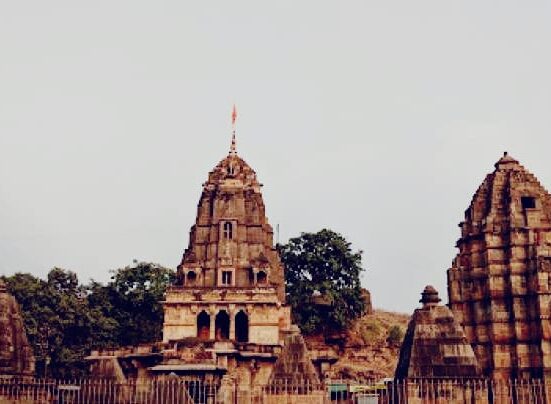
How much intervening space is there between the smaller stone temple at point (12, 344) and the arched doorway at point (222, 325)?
2060 centimetres

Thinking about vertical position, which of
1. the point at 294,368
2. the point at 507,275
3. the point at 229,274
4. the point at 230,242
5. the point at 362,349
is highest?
the point at 230,242

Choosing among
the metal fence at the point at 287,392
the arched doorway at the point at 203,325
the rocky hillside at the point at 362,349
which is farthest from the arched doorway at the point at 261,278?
the metal fence at the point at 287,392

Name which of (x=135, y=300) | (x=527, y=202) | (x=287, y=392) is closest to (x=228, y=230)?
(x=135, y=300)

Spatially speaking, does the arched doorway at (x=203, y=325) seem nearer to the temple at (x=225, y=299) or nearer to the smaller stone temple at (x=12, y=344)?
the temple at (x=225, y=299)

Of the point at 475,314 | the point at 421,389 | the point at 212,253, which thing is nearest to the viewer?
the point at 421,389

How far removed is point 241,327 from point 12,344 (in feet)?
72.7

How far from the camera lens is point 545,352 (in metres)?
26.8

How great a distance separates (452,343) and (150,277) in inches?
1562

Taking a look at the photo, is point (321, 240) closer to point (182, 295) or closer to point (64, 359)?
point (182, 295)

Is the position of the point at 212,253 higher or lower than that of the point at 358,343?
higher

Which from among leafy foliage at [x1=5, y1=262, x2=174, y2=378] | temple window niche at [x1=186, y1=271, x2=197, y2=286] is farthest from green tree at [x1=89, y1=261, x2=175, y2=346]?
temple window niche at [x1=186, y1=271, x2=197, y2=286]

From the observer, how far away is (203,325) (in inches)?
1768

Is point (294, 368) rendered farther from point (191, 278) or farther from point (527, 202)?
point (191, 278)

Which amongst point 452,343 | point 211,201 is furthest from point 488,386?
point 211,201
